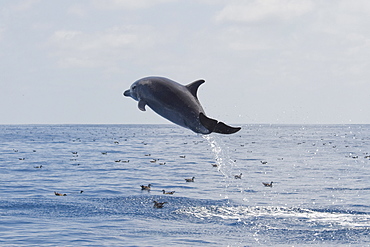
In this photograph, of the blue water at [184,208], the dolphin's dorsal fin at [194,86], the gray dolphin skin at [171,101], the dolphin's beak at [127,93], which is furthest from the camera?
the blue water at [184,208]

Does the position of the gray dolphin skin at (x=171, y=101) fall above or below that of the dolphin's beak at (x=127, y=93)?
below

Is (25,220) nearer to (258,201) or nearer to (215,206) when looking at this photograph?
(215,206)

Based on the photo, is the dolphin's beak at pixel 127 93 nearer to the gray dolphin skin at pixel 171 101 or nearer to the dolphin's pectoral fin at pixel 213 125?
the gray dolphin skin at pixel 171 101

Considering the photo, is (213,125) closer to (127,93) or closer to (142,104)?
(142,104)

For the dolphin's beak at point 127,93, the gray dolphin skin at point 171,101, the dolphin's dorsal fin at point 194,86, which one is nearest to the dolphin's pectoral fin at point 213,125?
the gray dolphin skin at point 171,101

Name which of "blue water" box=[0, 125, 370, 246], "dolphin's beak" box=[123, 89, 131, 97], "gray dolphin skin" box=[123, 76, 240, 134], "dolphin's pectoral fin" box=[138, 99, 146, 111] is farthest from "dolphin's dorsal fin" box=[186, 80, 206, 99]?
"blue water" box=[0, 125, 370, 246]

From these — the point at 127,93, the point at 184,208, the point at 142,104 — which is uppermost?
the point at 127,93

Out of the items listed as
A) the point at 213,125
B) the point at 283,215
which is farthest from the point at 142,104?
the point at 283,215

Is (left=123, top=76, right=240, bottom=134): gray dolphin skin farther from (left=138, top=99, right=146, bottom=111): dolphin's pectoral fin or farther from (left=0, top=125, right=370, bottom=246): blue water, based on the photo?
(left=0, top=125, right=370, bottom=246): blue water

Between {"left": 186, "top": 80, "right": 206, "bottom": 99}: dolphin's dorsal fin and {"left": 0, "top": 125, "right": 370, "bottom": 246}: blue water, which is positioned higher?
{"left": 186, "top": 80, "right": 206, "bottom": 99}: dolphin's dorsal fin

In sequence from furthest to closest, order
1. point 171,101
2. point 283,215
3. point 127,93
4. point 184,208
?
point 184,208
point 283,215
point 127,93
point 171,101

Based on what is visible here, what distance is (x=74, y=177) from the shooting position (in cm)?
6088

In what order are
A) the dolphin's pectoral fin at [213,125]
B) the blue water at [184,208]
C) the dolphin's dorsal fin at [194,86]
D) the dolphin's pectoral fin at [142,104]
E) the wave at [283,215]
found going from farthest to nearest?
the wave at [283,215] → the blue water at [184,208] → the dolphin's dorsal fin at [194,86] → the dolphin's pectoral fin at [142,104] → the dolphin's pectoral fin at [213,125]

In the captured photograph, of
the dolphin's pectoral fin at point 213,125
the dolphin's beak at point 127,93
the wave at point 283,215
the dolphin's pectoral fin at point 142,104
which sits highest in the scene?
the dolphin's beak at point 127,93
